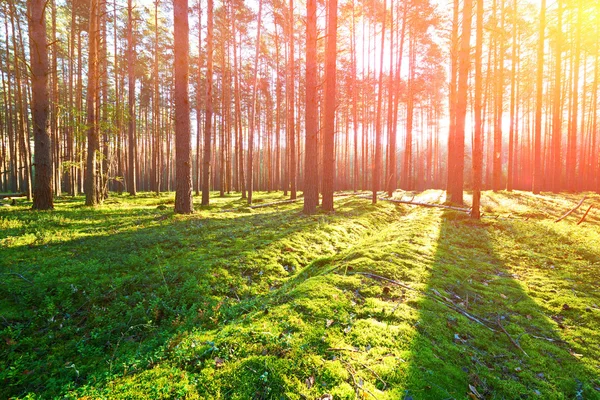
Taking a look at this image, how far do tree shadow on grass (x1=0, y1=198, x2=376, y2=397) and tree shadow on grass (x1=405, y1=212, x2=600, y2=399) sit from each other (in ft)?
8.65

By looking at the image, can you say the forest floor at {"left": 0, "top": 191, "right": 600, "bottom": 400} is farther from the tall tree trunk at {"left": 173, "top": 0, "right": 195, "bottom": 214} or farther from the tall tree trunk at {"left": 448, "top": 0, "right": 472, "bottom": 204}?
the tall tree trunk at {"left": 448, "top": 0, "right": 472, "bottom": 204}

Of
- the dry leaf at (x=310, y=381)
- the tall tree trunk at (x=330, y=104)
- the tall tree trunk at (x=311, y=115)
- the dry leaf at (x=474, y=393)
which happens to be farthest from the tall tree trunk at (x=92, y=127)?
the dry leaf at (x=474, y=393)

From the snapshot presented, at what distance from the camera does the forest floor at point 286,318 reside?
8.38 ft

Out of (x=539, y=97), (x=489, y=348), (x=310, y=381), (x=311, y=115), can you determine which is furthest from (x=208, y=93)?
(x=539, y=97)

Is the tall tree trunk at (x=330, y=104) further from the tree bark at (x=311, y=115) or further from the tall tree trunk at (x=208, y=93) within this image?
the tall tree trunk at (x=208, y=93)

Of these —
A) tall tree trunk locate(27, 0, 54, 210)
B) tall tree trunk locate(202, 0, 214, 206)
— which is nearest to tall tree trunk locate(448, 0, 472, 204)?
tall tree trunk locate(202, 0, 214, 206)

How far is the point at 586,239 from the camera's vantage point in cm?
796

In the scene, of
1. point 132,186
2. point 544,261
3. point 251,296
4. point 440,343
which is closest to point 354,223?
point 544,261

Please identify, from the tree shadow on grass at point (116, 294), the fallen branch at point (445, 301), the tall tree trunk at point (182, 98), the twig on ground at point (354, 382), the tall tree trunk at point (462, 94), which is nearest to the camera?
the twig on ground at point (354, 382)

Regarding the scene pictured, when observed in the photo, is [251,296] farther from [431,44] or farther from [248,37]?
[431,44]

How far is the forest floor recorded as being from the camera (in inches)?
101

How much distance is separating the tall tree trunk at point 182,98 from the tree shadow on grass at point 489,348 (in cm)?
951

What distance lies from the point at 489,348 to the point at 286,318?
2547 millimetres

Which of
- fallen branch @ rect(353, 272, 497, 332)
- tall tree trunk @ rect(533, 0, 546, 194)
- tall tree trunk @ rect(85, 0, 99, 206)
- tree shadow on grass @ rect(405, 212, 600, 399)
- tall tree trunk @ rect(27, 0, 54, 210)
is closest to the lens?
tree shadow on grass @ rect(405, 212, 600, 399)
